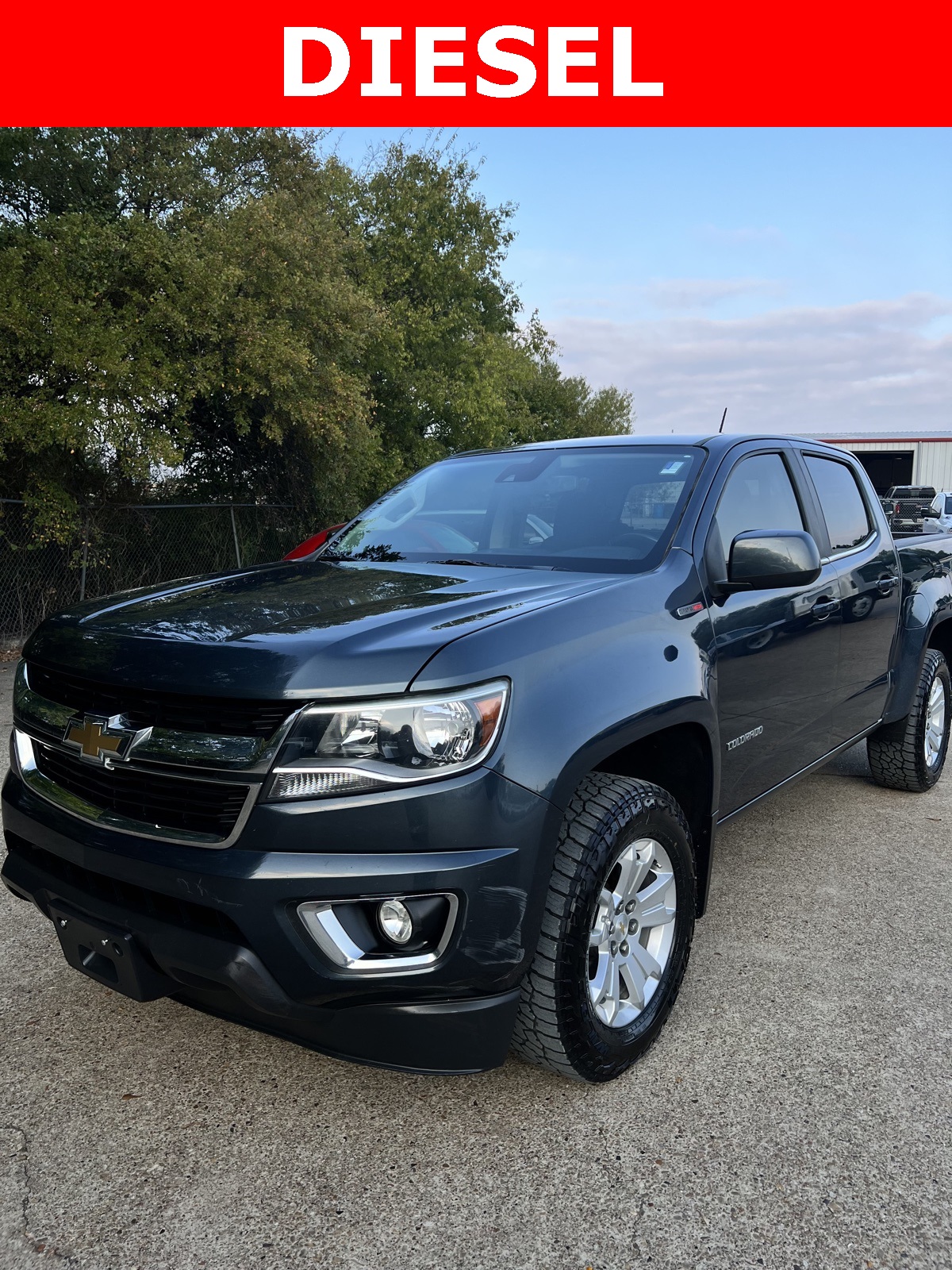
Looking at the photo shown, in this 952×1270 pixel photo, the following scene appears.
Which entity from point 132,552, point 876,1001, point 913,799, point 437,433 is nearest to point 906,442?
point 437,433

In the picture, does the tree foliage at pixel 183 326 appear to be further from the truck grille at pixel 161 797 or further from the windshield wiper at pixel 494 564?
the truck grille at pixel 161 797

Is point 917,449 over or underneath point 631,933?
over

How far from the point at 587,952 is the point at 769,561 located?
54.7 inches

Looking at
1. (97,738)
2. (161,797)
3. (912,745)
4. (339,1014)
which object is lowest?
(912,745)

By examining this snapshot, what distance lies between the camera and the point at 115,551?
1278cm

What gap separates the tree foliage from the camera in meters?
11.2

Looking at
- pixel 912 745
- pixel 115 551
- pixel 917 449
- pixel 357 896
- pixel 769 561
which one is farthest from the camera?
pixel 917 449

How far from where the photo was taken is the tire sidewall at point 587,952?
235 centimetres

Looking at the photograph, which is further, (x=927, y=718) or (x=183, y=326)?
(x=183, y=326)

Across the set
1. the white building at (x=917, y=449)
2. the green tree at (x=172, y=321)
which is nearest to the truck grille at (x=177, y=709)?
the green tree at (x=172, y=321)

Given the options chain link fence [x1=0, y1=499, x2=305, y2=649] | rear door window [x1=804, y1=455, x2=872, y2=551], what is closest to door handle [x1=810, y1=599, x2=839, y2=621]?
rear door window [x1=804, y1=455, x2=872, y2=551]
